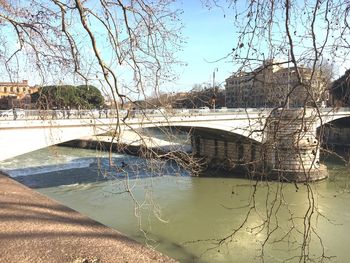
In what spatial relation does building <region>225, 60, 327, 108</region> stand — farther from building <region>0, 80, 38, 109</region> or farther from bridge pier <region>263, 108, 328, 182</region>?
building <region>0, 80, 38, 109</region>

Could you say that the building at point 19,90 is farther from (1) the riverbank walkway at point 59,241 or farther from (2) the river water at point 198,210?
(1) the riverbank walkway at point 59,241

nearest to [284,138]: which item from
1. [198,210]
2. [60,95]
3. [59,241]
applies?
[59,241]

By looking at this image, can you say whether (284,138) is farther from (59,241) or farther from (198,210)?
(198,210)

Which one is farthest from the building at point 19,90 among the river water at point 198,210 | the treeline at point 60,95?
the river water at point 198,210

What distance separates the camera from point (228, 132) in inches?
797

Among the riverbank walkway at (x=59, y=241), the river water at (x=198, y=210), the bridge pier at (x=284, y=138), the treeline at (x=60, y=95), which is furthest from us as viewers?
the river water at (x=198, y=210)

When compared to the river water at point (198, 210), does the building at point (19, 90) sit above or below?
above

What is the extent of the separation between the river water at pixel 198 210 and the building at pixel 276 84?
1.59 m

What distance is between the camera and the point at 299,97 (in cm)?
254

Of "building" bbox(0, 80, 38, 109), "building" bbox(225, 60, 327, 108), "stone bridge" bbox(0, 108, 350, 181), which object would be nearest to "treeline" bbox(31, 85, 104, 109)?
"stone bridge" bbox(0, 108, 350, 181)

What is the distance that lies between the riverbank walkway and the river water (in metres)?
0.73

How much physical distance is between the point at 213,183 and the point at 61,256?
15672 millimetres

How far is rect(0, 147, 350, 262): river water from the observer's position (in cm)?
984

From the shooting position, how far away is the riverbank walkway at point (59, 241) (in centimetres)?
459
